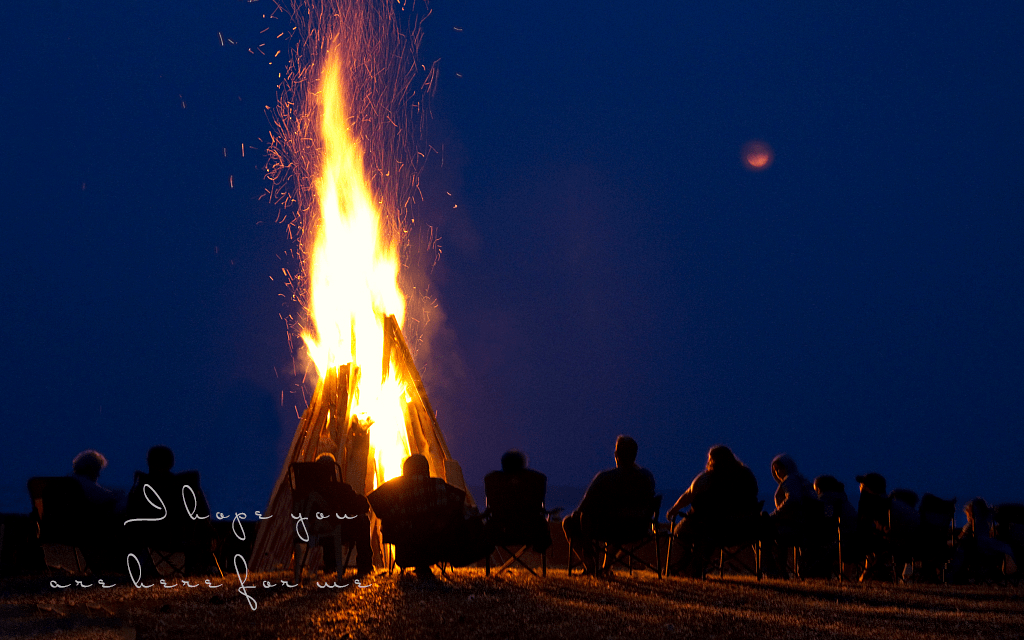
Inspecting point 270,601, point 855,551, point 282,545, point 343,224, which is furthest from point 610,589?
point 343,224

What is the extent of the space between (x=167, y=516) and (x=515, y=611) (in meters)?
4.66

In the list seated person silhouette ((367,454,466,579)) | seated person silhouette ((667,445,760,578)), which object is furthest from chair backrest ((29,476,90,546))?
seated person silhouette ((667,445,760,578))

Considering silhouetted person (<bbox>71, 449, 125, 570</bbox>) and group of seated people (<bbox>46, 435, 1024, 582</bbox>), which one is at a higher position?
group of seated people (<bbox>46, 435, 1024, 582</bbox>)

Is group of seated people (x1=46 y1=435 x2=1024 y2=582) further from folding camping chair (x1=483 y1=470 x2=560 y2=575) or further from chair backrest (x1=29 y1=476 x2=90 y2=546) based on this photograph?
chair backrest (x1=29 y1=476 x2=90 y2=546)

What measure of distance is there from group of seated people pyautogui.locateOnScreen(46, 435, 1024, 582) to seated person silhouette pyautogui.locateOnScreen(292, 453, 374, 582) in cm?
1

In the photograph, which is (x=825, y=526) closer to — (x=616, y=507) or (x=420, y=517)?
(x=616, y=507)

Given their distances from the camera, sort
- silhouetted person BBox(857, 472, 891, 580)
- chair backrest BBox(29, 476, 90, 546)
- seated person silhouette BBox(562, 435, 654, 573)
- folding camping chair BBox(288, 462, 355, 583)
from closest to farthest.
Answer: folding camping chair BBox(288, 462, 355, 583) → seated person silhouette BBox(562, 435, 654, 573) → chair backrest BBox(29, 476, 90, 546) → silhouetted person BBox(857, 472, 891, 580)

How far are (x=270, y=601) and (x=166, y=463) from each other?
331 centimetres

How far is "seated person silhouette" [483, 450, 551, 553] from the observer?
8.51 m

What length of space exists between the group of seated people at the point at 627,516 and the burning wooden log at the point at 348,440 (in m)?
1.27

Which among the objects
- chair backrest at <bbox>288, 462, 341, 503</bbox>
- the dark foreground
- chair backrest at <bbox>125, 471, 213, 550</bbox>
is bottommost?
the dark foreground

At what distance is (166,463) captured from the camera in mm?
9031

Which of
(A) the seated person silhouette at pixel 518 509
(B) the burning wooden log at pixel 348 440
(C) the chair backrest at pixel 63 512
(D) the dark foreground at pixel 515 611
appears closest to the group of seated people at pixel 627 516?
(A) the seated person silhouette at pixel 518 509

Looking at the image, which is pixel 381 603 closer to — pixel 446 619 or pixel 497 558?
pixel 446 619
